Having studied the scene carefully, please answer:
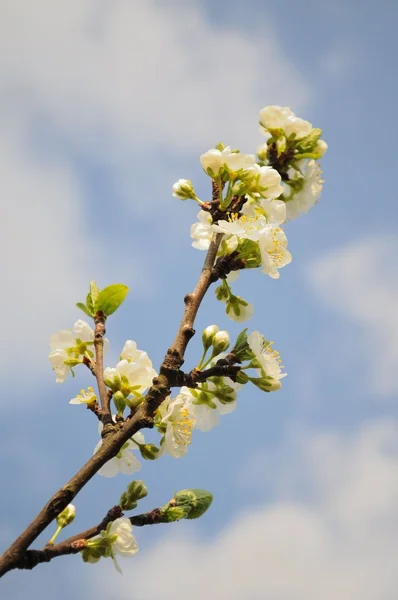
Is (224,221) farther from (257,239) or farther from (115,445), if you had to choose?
(115,445)

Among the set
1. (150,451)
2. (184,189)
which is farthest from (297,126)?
(150,451)

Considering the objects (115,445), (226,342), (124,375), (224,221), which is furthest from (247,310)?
(115,445)

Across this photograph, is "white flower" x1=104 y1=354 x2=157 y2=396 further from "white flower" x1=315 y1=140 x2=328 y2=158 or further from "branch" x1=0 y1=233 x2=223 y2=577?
"white flower" x1=315 y1=140 x2=328 y2=158

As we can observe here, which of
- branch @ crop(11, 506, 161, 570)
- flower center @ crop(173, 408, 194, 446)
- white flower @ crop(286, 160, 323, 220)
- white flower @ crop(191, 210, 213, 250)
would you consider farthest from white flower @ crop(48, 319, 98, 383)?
white flower @ crop(286, 160, 323, 220)

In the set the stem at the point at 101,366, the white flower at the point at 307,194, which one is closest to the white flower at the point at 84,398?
the stem at the point at 101,366

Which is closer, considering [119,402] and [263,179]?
[119,402]

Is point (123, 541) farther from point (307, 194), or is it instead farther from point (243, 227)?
point (307, 194)
